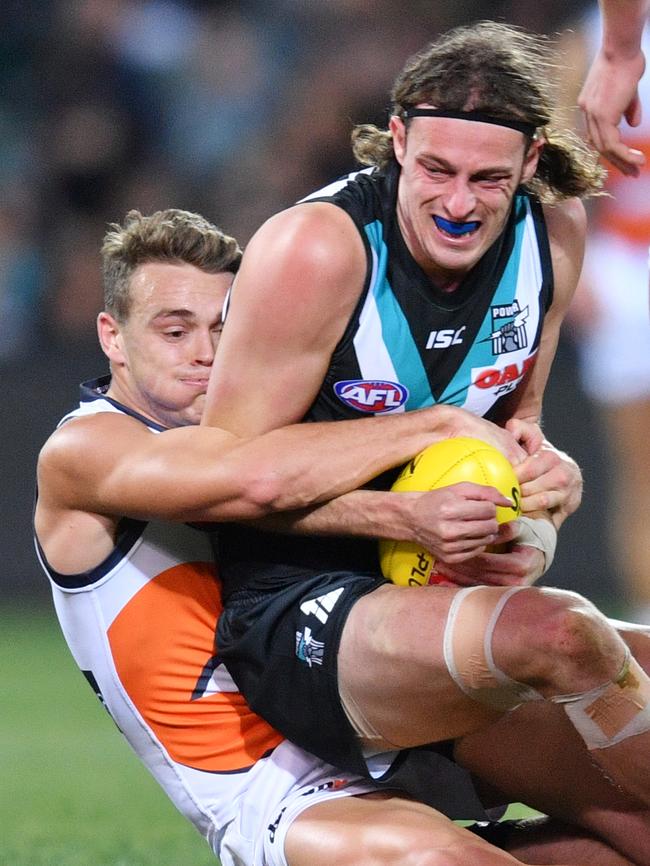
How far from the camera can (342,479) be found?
364 cm

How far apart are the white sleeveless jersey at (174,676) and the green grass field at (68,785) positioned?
883 mm

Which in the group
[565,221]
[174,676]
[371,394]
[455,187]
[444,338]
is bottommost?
[174,676]

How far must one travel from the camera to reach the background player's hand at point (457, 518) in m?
3.45

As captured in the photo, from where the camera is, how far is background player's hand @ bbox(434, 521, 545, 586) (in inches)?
148

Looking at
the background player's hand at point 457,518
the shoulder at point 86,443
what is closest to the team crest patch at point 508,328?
the background player's hand at point 457,518

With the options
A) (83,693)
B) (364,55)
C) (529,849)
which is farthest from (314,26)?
(529,849)

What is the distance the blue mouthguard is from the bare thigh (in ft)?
2.87

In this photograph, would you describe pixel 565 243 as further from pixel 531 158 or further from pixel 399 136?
pixel 399 136

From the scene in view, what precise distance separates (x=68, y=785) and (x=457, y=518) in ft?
9.67

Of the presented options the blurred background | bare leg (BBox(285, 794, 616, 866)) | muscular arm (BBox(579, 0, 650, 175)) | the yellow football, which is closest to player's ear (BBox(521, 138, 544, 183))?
muscular arm (BBox(579, 0, 650, 175))

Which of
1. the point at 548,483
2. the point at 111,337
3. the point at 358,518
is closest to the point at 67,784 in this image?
the point at 111,337

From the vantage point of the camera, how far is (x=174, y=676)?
3.92 m

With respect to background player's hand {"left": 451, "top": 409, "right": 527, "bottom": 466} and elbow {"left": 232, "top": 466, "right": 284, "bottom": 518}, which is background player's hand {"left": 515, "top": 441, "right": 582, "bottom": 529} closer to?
background player's hand {"left": 451, "top": 409, "right": 527, "bottom": 466}

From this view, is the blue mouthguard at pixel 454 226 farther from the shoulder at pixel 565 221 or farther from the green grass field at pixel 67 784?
the green grass field at pixel 67 784
